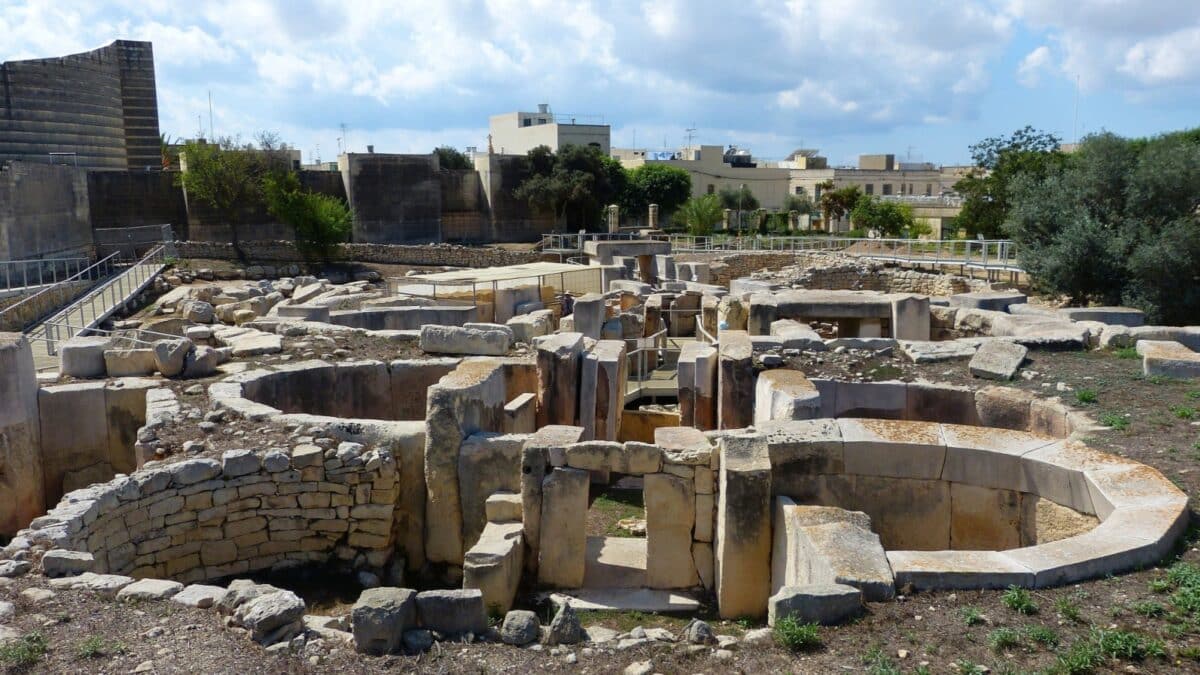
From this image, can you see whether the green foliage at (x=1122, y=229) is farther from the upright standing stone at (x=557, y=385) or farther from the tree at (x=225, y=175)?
the tree at (x=225, y=175)

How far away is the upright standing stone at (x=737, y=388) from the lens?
11.1 meters

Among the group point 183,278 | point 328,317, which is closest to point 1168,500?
point 328,317

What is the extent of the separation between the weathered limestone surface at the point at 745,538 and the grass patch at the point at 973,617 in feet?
7.64

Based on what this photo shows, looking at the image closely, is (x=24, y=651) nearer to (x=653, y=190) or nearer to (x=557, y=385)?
(x=557, y=385)

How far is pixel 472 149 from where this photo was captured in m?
64.3

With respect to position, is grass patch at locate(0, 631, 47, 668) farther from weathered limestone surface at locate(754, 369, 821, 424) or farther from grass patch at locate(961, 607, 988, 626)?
weathered limestone surface at locate(754, 369, 821, 424)

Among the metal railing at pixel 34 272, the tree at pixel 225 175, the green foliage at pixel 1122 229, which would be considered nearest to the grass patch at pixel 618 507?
the green foliage at pixel 1122 229

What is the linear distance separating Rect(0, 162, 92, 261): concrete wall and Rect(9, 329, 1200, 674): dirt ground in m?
23.8

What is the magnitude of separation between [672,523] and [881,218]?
39.8 m

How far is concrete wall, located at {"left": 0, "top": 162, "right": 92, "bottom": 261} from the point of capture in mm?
25547

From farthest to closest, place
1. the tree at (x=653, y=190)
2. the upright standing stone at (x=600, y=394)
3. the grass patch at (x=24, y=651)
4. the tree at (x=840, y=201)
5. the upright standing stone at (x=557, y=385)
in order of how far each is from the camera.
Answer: the tree at (x=653, y=190), the tree at (x=840, y=201), the upright standing stone at (x=600, y=394), the upright standing stone at (x=557, y=385), the grass patch at (x=24, y=651)

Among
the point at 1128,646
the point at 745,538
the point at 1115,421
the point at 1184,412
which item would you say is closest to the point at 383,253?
the point at 745,538

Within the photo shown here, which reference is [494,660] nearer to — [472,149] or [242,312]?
[242,312]

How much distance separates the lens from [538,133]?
67188 mm
